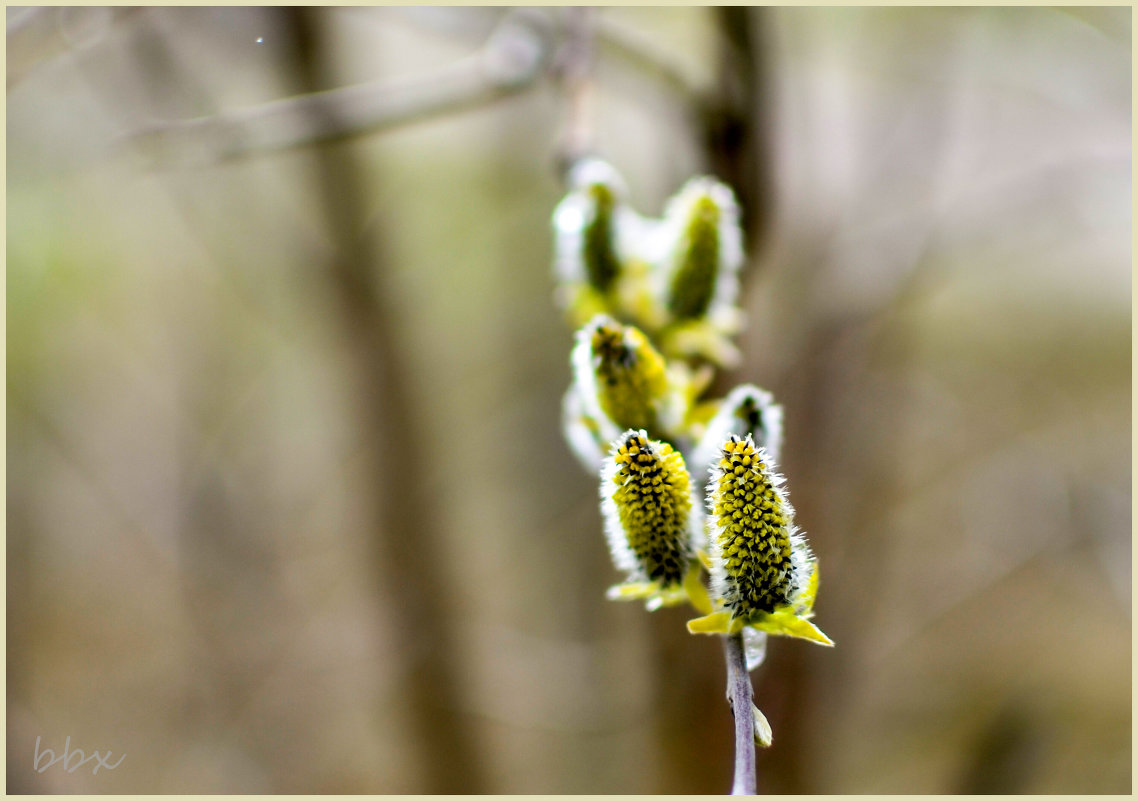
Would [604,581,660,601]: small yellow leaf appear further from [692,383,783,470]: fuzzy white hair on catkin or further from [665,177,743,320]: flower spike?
[665,177,743,320]: flower spike

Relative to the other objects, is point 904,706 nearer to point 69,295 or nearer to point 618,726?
point 618,726

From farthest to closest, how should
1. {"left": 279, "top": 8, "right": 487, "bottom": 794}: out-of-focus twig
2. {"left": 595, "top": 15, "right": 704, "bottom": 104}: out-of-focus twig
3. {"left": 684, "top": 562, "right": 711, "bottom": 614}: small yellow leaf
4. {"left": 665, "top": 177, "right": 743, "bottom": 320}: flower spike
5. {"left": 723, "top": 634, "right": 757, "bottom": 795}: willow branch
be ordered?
1. {"left": 279, "top": 8, "right": 487, "bottom": 794}: out-of-focus twig
2. {"left": 595, "top": 15, "right": 704, "bottom": 104}: out-of-focus twig
3. {"left": 665, "top": 177, "right": 743, "bottom": 320}: flower spike
4. {"left": 684, "top": 562, "right": 711, "bottom": 614}: small yellow leaf
5. {"left": 723, "top": 634, "right": 757, "bottom": 795}: willow branch

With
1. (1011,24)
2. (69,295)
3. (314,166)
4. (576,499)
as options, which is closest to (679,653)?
(576,499)

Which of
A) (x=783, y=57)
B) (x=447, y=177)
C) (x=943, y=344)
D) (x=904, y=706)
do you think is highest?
(x=783, y=57)

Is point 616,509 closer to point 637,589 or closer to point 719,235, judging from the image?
point 637,589

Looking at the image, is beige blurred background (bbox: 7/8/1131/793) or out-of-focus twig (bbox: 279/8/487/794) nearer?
beige blurred background (bbox: 7/8/1131/793)

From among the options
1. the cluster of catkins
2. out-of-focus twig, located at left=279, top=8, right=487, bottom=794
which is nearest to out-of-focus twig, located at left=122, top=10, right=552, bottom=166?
the cluster of catkins

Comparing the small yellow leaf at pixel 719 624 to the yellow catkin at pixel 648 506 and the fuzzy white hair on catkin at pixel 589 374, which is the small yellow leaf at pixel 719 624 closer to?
the yellow catkin at pixel 648 506

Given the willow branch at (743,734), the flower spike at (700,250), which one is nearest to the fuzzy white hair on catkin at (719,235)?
the flower spike at (700,250)
